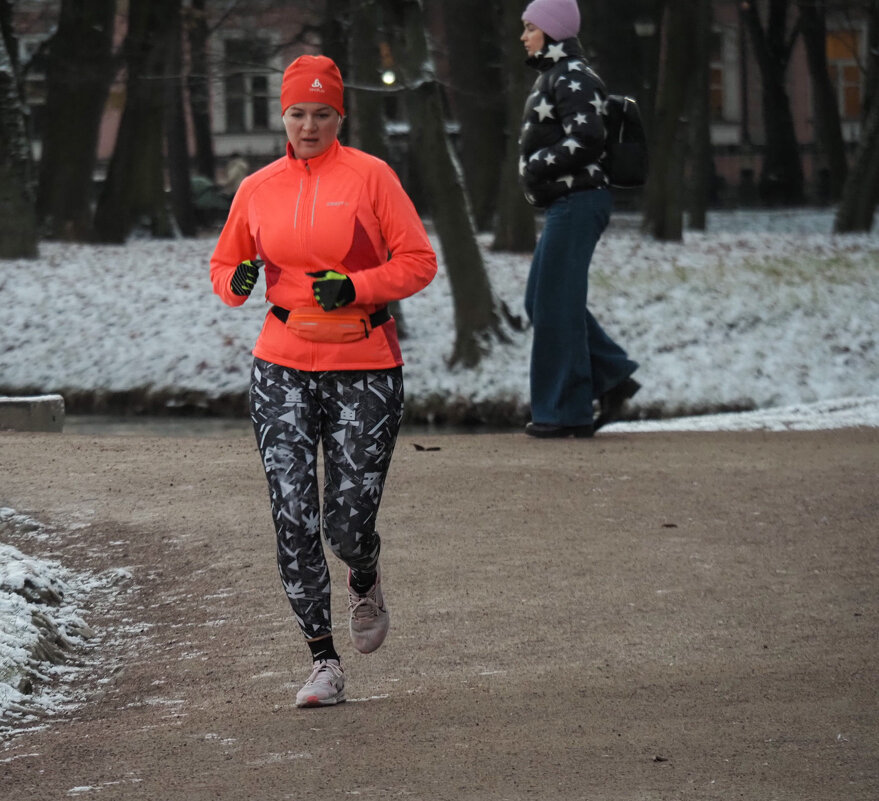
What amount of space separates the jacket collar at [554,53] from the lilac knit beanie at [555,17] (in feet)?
0.12

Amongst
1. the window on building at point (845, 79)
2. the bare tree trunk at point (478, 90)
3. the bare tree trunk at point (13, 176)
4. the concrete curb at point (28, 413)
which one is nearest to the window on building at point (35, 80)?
the bare tree trunk at point (13, 176)

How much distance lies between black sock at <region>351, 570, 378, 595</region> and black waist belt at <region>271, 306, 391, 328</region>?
2.54ft

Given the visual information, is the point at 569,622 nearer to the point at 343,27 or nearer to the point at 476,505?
the point at 476,505

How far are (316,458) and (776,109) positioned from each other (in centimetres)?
3152

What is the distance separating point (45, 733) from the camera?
4.85m

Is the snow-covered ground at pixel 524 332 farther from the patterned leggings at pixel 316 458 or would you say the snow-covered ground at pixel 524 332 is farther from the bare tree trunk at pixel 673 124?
the patterned leggings at pixel 316 458

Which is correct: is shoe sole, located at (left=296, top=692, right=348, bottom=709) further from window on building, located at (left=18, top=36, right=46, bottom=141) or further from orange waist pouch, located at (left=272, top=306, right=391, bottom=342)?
window on building, located at (left=18, top=36, right=46, bottom=141)

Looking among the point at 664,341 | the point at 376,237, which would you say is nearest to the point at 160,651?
the point at 376,237

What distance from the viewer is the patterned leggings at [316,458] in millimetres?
4809

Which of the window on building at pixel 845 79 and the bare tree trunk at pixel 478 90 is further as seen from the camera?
the window on building at pixel 845 79

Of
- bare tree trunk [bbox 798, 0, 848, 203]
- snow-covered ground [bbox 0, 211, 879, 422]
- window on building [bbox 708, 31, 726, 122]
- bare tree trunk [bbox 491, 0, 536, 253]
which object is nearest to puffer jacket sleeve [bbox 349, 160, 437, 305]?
snow-covered ground [bbox 0, 211, 879, 422]

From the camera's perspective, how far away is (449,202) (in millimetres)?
13820

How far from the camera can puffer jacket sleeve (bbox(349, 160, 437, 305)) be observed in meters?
4.78

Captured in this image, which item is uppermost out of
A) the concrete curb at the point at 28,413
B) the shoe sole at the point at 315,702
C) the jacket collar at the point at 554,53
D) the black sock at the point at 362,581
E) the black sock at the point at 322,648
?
the jacket collar at the point at 554,53
